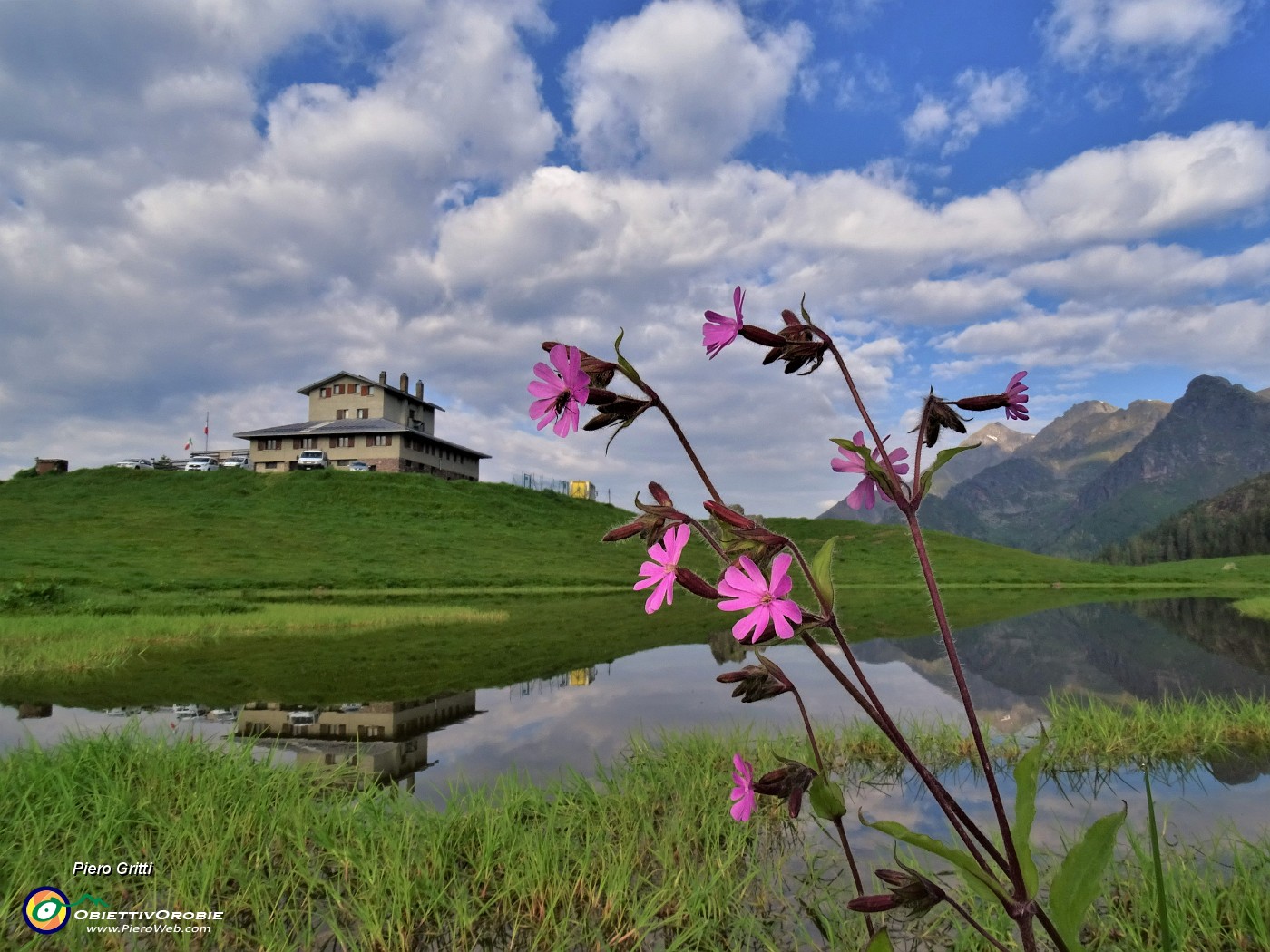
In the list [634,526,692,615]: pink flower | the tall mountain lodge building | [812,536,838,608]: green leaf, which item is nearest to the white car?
the tall mountain lodge building

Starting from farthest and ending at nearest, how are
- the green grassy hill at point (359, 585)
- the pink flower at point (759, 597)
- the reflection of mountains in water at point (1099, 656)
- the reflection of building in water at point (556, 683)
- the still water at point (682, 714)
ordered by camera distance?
the green grassy hill at point (359, 585)
the reflection of mountains in water at point (1099, 656)
the reflection of building in water at point (556, 683)
the still water at point (682, 714)
the pink flower at point (759, 597)

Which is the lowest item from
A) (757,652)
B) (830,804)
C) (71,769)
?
(71,769)

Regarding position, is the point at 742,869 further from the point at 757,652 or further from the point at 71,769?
the point at 71,769

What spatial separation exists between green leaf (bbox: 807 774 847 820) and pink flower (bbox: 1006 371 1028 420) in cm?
129

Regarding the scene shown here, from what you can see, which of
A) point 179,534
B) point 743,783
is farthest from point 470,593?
point 743,783

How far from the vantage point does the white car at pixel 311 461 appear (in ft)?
213

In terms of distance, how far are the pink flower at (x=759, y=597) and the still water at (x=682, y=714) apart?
478 centimetres

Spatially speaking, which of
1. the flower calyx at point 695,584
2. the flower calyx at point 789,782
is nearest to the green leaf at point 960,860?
the flower calyx at point 789,782

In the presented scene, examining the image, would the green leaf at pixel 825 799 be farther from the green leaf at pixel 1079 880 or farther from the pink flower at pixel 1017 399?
the pink flower at pixel 1017 399

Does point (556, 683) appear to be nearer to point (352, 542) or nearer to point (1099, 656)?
point (1099, 656)

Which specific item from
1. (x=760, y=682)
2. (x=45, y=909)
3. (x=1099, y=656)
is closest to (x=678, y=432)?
(x=760, y=682)

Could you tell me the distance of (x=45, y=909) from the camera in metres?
3.82

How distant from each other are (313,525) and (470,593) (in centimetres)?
1947

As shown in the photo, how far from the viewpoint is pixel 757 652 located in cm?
212
